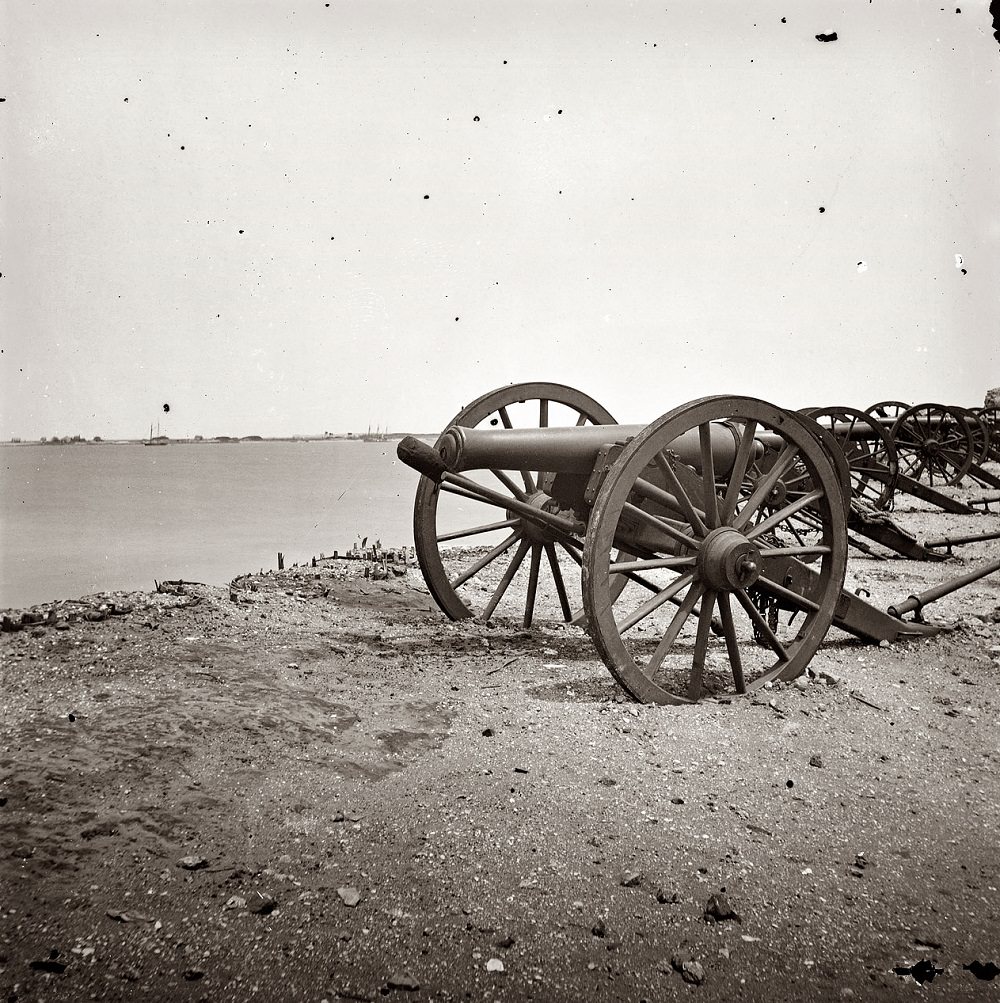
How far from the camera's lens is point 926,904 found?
2.47 m

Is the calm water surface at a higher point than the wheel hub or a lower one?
lower

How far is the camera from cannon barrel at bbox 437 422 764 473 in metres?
4.99

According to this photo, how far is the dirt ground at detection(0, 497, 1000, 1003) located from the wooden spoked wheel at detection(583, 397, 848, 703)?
27 centimetres

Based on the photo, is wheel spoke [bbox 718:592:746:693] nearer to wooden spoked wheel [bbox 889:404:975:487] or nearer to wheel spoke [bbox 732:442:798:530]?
wheel spoke [bbox 732:442:798:530]

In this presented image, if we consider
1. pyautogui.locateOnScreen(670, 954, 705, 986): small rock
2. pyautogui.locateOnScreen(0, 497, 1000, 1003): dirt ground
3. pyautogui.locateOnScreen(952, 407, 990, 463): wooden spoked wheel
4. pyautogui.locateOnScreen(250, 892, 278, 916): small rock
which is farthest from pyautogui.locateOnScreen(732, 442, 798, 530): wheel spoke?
pyautogui.locateOnScreen(952, 407, 990, 463): wooden spoked wheel

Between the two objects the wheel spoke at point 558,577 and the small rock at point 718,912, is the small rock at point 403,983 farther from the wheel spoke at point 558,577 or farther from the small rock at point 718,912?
the wheel spoke at point 558,577

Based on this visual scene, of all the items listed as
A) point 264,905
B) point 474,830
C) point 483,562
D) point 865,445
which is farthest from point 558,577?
point 865,445

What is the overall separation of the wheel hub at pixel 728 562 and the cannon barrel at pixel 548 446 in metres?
0.90

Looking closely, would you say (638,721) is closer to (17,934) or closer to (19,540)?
(17,934)

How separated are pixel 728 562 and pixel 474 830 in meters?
2.07

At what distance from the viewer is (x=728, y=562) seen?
4285mm

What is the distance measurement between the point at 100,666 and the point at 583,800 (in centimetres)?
266

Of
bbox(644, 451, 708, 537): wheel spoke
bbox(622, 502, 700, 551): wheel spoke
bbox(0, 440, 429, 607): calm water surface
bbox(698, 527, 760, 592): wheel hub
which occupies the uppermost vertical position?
bbox(644, 451, 708, 537): wheel spoke

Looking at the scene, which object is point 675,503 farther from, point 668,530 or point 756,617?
point 756,617
